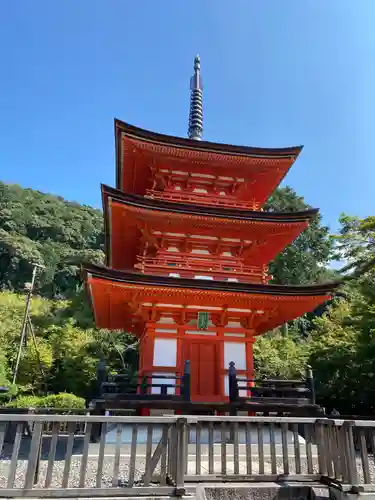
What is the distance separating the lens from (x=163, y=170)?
13.8 meters

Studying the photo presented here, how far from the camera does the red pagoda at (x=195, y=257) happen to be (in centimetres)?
1095

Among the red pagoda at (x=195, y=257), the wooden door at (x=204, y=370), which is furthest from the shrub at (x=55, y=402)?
the wooden door at (x=204, y=370)

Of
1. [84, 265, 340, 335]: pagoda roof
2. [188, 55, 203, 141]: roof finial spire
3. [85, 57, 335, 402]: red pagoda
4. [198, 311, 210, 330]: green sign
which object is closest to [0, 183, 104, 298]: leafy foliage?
[188, 55, 203, 141]: roof finial spire

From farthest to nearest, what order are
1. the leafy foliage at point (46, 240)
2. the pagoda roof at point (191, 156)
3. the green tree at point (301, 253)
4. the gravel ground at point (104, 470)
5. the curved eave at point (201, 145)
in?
the leafy foliage at point (46, 240)
the green tree at point (301, 253)
the pagoda roof at point (191, 156)
the curved eave at point (201, 145)
the gravel ground at point (104, 470)

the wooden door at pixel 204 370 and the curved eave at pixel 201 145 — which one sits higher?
the curved eave at pixel 201 145

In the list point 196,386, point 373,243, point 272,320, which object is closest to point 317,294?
point 272,320

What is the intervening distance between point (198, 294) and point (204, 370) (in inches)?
104

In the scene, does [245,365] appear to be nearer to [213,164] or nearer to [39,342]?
[213,164]

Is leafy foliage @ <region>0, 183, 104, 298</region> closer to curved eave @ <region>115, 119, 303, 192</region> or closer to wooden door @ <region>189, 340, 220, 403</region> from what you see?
curved eave @ <region>115, 119, 303, 192</region>

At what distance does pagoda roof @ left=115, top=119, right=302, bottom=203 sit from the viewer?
1274cm

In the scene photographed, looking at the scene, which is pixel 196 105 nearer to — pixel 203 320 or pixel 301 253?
pixel 203 320

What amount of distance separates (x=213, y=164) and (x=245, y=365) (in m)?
7.16

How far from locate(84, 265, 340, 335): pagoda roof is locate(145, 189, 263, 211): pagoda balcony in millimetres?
3818

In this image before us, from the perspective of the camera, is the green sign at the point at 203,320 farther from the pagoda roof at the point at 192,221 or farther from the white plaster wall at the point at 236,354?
the pagoda roof at the point at 192,221
